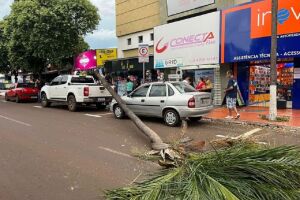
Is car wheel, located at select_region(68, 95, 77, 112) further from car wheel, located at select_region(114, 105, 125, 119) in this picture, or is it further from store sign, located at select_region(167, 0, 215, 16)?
store sign, located at select_region(167, 0, 215, 16)

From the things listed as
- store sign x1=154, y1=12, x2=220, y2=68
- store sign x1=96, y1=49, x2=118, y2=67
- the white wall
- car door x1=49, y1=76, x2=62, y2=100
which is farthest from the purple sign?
car door x1=49, y1=76, x2=62, y2=100

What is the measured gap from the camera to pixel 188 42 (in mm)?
18312

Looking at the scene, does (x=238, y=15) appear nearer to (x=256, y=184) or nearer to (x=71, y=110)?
(x=71, y=110)

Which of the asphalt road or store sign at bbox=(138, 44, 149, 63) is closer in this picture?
the asphalt road

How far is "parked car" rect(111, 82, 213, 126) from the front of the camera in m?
11.6

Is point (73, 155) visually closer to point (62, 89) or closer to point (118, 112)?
point (118, 112)

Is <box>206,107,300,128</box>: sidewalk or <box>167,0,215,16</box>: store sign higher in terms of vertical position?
<box>167,0,215,16</box>: store sign

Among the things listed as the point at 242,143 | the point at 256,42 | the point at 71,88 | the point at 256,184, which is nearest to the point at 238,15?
the point at 256,42

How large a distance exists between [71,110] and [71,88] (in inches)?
42.5

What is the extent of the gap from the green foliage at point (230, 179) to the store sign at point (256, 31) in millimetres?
11298

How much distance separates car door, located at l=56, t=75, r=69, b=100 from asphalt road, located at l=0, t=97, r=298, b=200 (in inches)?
176

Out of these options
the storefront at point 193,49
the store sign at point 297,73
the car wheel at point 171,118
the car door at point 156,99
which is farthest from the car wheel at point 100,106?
the store sign at point 297,73

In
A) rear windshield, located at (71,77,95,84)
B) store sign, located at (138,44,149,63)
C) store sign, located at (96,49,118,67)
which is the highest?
store sign, located at (96,49,118,67)

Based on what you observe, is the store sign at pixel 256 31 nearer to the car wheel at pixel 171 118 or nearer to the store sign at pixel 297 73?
the store sign at pixel 297 73
